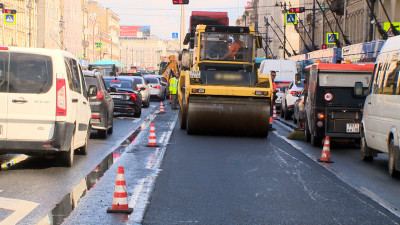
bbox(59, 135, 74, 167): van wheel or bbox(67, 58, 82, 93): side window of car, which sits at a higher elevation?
bbox(67, 58, 82, 93): side window of car

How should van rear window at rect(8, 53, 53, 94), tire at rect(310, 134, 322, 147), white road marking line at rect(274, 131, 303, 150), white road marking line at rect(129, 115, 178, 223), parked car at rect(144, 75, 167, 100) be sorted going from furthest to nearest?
parked car at rect(144, 75, 167, 100), tire at rect(310, 134, 322, 147), white road marking line at rect(274, 131, 303, 150), van rear window at rect(8, 53, 53, 94), white road marking line at rect(129, 115, 178, 223)

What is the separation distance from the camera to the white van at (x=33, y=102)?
11.8 m

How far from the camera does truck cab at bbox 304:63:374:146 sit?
1788 cm

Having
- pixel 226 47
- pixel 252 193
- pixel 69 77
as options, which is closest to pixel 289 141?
pixel 226 47

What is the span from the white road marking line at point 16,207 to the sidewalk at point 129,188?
49cm

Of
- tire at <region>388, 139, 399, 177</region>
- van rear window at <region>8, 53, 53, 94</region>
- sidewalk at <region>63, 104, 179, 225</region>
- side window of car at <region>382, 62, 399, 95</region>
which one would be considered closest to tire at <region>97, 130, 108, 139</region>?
sidewalk at <region>63, 104, 179, 225</region>

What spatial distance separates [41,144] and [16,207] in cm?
325

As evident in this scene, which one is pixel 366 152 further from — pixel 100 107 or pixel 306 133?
pixel 100 107

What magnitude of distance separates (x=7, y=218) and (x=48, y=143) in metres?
3.95

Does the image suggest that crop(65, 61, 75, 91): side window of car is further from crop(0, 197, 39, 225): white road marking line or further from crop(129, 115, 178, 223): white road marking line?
crop(0, 197, 39, 225): white road marking line

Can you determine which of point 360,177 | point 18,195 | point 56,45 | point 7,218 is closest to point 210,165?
point 360,177

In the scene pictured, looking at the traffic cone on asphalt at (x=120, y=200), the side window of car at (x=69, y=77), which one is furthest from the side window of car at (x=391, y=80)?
the traffic cone on asphalt at (x=120, y=200)

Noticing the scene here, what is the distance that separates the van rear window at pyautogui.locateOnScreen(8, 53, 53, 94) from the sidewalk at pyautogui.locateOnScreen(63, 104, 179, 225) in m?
1.67

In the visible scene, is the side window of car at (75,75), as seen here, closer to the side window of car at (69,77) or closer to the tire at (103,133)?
the side window of car at (69,77)
